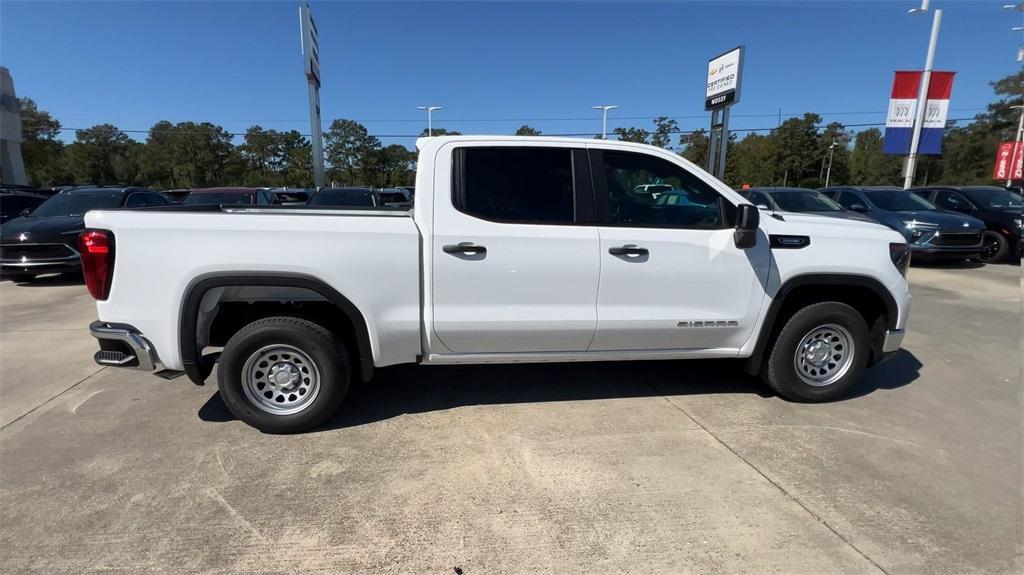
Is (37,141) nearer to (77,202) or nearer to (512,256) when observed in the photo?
(77,202)

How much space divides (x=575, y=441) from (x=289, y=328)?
2.05 m

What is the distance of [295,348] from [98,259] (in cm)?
126

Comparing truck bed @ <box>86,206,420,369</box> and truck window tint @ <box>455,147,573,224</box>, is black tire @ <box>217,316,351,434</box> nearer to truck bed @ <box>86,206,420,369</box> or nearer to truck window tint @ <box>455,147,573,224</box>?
truck bed @ <box>86,206,420,369</box>

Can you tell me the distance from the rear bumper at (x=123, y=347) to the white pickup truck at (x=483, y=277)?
0.01 metres

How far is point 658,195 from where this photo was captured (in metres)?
3.75

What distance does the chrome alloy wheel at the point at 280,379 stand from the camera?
135 inches

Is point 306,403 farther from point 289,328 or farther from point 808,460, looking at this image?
point 808,460

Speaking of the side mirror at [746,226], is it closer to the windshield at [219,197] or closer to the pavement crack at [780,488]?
the pavement crack at [780,488]

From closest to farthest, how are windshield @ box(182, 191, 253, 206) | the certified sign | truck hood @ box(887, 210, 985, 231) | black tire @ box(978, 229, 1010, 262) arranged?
windshield @ box(182, 191, 253, 206) → truck hood @ box(887, 210, 985, 231) → black tire @ box(978, 229, 1010, 262) → the certified sign

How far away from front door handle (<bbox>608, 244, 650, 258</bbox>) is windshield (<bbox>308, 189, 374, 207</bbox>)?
24.7ft

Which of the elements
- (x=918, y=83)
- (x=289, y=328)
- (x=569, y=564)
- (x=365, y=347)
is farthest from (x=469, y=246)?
(x=918, y=83)

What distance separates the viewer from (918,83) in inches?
701

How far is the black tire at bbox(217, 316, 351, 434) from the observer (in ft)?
11.0

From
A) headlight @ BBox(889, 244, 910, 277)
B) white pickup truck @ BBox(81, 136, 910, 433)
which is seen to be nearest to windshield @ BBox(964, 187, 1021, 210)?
headlight @ BBox(889, 244, 910, 277)
